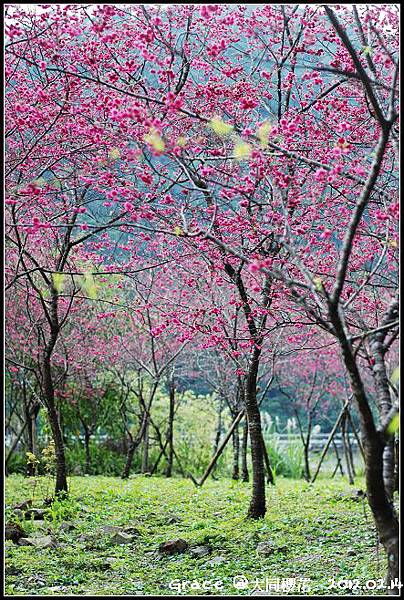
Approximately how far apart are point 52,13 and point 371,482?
12.4 ft

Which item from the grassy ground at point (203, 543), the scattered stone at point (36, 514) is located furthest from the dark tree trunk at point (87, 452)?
the scattered stone at point (36, 514)

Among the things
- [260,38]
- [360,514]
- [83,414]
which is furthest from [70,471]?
[260,38]

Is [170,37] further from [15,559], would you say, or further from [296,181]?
[15,559]

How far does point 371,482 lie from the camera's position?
280cm

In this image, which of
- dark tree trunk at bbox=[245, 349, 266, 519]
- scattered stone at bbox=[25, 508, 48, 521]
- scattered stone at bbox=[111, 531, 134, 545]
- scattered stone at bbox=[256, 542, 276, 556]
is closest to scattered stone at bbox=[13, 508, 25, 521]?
scattered stone at bbox=[25, 508, 48, 521]

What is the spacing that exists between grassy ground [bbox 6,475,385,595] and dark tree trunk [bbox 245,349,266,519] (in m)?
0.15

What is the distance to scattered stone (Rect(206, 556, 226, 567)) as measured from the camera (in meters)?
4.61

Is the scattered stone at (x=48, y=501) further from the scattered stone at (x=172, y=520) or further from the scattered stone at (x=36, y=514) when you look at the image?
the scattered stone at (x=172, y=520)

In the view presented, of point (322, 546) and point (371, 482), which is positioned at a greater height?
point (371, 482)

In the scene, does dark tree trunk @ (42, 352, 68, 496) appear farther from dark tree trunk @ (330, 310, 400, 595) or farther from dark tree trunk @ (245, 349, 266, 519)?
dark tree trunk @ (330, 310, 400, 595)

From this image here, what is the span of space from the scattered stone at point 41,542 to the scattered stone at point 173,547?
34.0 inches

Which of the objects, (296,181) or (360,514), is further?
(360,514)

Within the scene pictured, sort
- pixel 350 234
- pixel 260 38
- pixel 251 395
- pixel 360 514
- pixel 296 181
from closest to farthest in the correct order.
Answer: pixel 350 234 < pixel 296 181 < pixel 260 38 < pixel 251 395 < pixel 360 514

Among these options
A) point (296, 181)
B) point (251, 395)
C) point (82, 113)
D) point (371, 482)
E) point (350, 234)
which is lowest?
point (371, 482)
